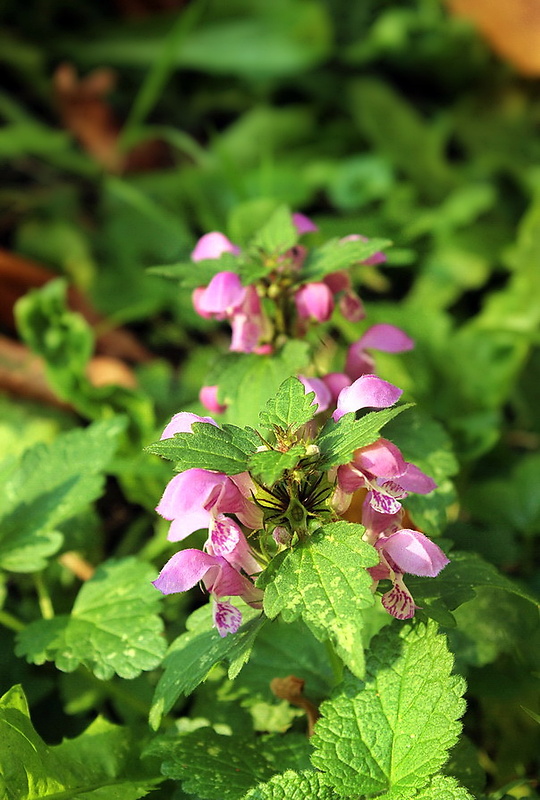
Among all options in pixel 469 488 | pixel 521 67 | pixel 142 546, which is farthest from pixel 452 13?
pixel 142 546

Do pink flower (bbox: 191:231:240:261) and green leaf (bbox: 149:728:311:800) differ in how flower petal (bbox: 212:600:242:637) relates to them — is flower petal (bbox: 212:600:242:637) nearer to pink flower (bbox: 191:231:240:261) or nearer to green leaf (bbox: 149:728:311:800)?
green leaf (bbox: 149:728:311:800)

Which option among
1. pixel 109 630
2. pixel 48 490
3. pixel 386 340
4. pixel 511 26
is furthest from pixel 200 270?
pixel 511 26

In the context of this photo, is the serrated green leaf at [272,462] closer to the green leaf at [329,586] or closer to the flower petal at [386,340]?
the green leaf at [329,586]

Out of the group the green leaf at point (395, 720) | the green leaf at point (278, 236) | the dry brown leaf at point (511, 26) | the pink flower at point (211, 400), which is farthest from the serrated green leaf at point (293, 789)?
the dry brown leaf at point (511, 26)

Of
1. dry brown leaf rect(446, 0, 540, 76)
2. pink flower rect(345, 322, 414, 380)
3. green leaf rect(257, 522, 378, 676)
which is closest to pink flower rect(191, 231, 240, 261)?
pink flower rect(345, 322, 414, 380)

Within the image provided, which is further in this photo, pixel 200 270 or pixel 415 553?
pixel 200 270

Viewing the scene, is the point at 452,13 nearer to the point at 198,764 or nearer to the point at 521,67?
the point at 521,67

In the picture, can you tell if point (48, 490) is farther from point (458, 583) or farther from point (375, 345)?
point (458, 583)
